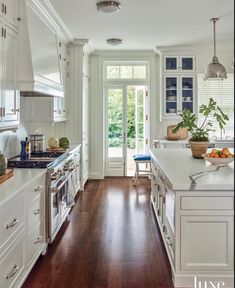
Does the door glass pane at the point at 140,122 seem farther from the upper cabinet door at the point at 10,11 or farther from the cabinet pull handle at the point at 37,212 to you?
the cabinet pull handle at the point at 37,212

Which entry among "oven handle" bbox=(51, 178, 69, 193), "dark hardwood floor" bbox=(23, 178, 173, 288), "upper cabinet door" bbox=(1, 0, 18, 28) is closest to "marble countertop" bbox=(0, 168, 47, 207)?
"oven handle" bbox=(51, 178, 69, 193)

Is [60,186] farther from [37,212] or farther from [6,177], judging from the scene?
[6,177]

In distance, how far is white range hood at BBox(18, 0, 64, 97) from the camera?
326 cm

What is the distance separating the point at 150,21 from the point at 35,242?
11.5ft

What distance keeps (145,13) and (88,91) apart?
107 inches

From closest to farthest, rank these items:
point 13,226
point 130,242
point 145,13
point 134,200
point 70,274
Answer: point 13,226, point 70,274, point 130,242, point 145,13, point 134,200

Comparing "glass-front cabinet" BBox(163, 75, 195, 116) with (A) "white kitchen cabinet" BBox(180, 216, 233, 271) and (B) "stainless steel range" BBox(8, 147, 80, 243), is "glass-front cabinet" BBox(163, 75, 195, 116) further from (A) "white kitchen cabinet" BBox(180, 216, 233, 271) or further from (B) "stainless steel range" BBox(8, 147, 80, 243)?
(A) "white kitchen cabinet" BBox(180, 216, 233, 271)

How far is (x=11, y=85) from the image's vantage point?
3.07 meters

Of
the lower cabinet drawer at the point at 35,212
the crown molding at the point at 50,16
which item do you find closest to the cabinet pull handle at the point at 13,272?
the lower cabinet drawer at the point at 35,212

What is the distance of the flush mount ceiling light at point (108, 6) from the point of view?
12.7 ft

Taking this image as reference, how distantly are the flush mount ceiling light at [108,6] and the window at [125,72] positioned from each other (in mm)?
3089

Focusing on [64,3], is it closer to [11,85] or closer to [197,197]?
[11,85]

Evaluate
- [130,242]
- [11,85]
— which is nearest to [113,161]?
[130,242]

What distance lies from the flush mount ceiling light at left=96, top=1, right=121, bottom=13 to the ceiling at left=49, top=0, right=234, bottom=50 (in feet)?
0.25
